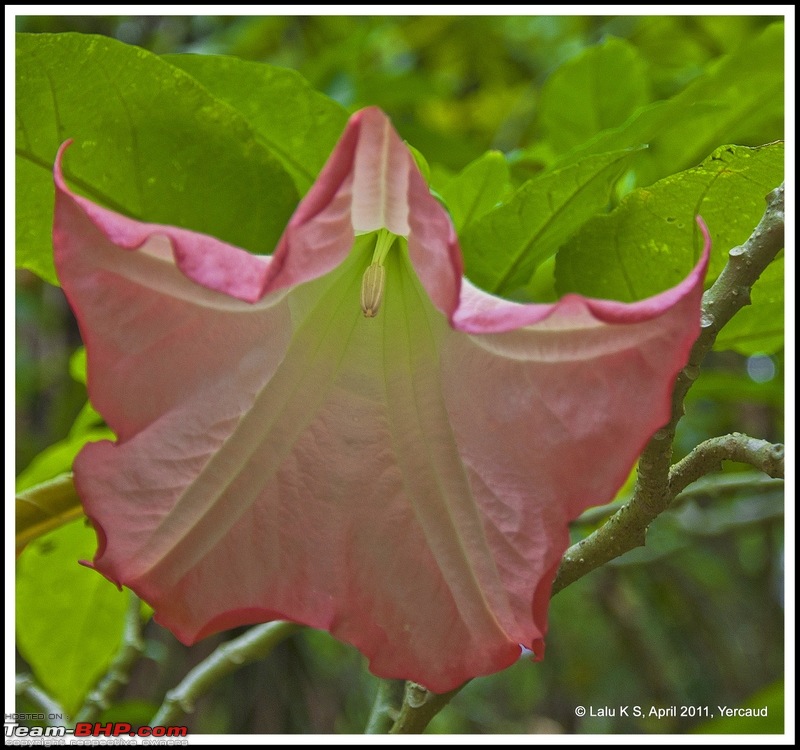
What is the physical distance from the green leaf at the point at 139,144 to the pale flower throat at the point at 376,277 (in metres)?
0.17

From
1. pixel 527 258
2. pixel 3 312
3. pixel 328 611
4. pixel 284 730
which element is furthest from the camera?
pixel 284 730

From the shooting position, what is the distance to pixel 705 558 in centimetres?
239

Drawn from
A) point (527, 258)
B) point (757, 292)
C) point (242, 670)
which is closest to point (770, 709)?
point (757, 292)

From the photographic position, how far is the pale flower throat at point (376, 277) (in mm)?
589

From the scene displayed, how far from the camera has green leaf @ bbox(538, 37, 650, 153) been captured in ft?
3.36

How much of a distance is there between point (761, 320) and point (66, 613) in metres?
0.85

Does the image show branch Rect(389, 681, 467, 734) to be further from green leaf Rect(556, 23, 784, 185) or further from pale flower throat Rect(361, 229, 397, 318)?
green leaf Rect(556, 23, 784, 185)

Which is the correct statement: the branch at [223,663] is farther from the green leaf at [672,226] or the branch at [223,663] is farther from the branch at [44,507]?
the green leaf at [672,226]

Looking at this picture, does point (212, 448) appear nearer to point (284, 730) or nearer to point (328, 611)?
point (328, 611)

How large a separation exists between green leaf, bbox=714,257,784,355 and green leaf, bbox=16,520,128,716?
0.73m

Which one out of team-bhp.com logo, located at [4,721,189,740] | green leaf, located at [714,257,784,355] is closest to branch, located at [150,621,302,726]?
team-bhp.com logo, located at [4,721,189,740]

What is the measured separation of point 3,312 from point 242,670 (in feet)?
4.49

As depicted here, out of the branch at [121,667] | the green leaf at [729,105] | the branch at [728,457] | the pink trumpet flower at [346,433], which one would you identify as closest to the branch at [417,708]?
the pink trumpet flower at [346,433]

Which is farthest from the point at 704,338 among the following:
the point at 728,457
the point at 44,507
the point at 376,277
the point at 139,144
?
the point at 44,507
